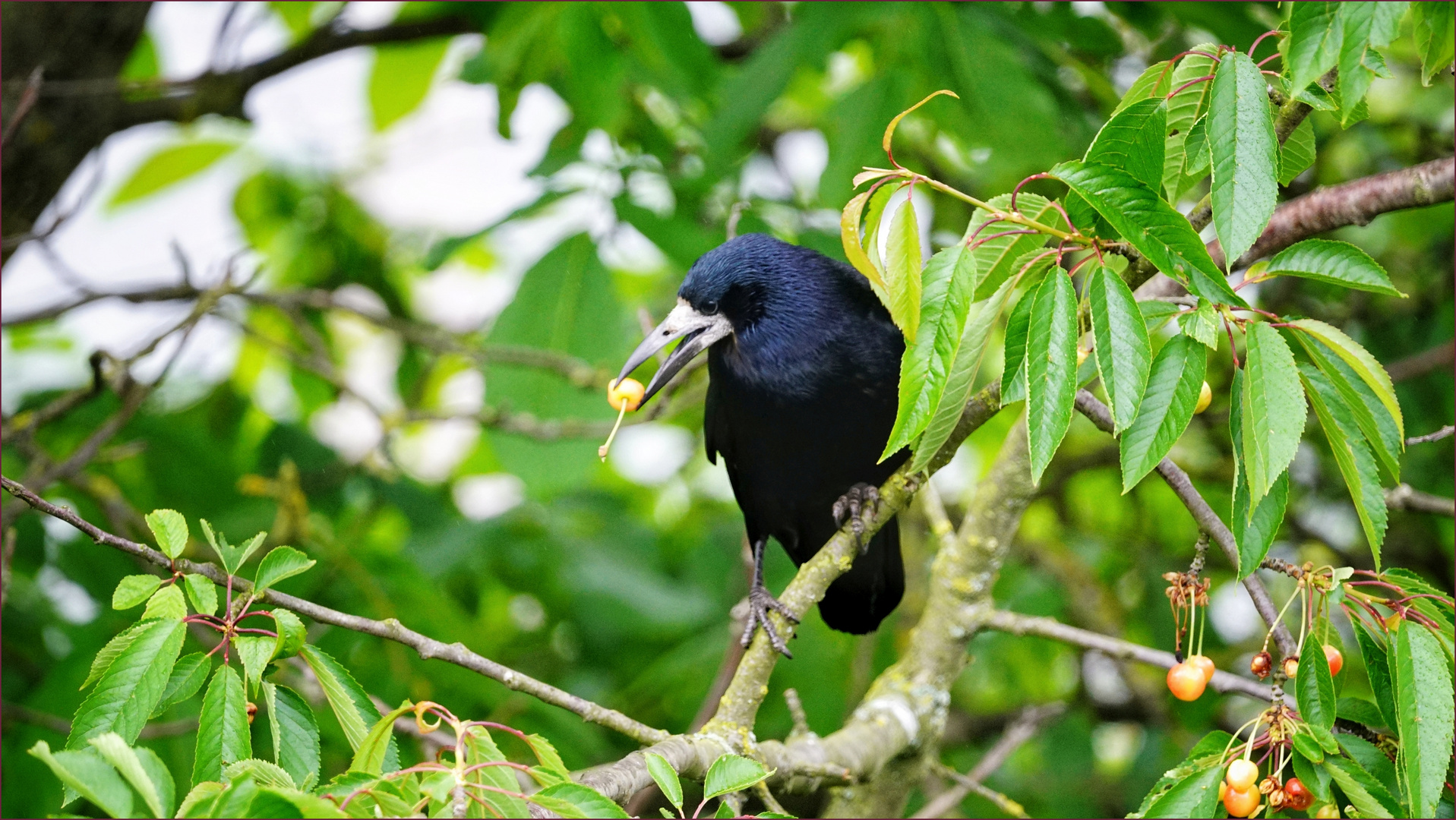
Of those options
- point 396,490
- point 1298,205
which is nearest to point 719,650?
→ point 396,490

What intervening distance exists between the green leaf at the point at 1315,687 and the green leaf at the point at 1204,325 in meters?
0.39

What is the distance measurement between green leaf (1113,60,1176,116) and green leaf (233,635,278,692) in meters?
1.26

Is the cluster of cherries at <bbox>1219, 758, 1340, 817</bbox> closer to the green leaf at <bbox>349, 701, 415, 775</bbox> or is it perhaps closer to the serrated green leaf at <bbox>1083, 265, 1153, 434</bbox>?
the serrated green leaf at <bbox>1083, 265, 1153, 434</bbox>

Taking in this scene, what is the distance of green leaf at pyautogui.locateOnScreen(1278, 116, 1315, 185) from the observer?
1.73 meters

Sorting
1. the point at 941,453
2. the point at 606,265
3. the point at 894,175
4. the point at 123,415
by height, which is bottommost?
the point at 123,415

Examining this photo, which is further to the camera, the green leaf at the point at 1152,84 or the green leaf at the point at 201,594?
the green leaf at the point at 1152,84

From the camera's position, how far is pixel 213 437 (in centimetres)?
475

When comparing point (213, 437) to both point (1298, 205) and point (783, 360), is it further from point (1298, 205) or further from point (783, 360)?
point (1298, 205)

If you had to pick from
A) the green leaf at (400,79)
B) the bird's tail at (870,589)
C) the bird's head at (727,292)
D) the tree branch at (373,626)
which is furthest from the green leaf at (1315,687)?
the green leaf at (400,79)

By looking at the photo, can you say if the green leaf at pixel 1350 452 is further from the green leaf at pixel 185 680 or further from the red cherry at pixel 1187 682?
the green leaf at pixel 185 680

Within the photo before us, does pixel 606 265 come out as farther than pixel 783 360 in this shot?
Yes

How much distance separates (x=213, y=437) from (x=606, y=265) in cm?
212

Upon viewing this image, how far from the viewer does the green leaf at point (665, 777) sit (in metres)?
1.41

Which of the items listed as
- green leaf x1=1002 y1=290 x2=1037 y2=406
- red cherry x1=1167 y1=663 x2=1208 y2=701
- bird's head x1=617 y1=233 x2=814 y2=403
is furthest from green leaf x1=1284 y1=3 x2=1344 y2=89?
bird's head x1=617 y1=233 x2=814 y2=403
